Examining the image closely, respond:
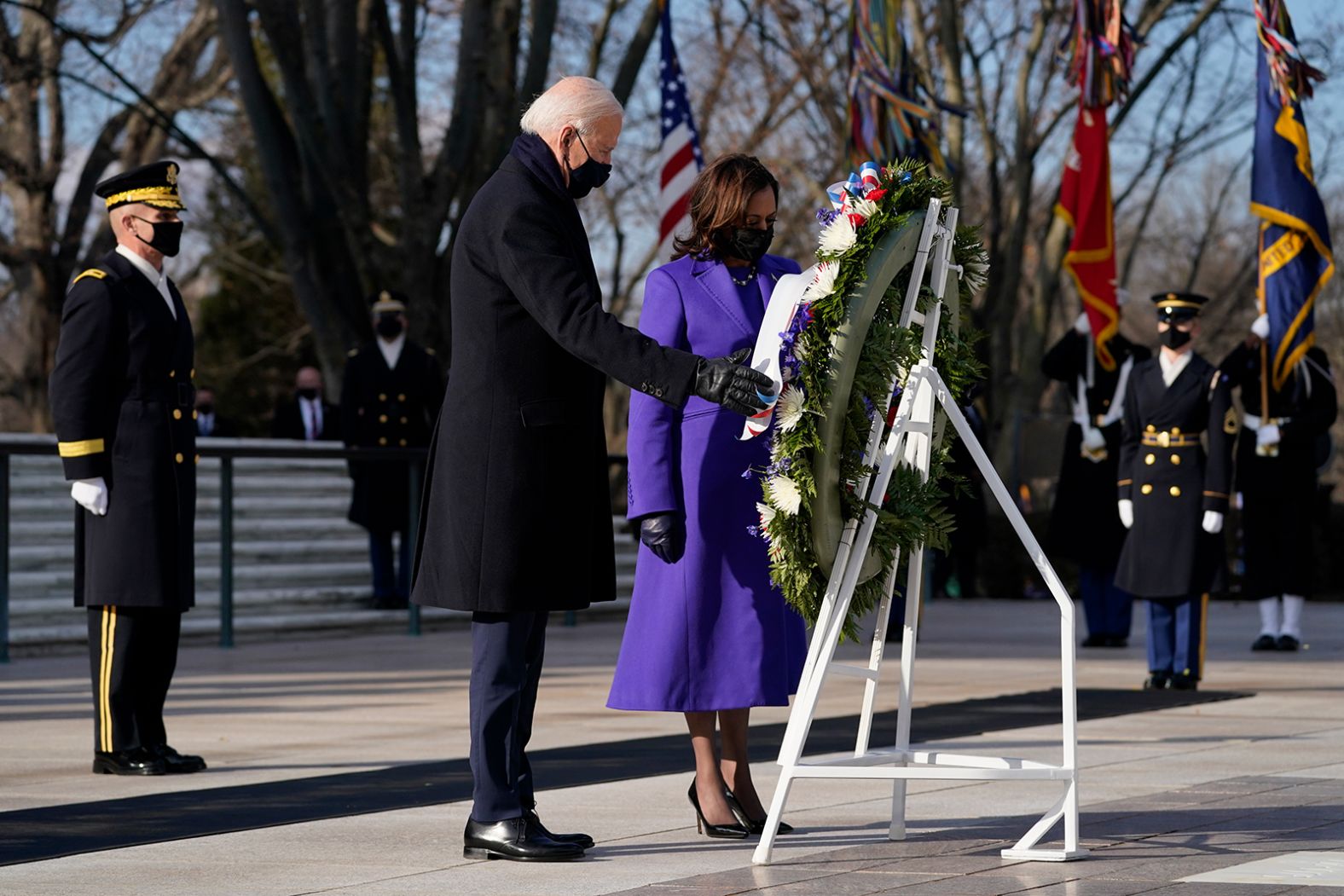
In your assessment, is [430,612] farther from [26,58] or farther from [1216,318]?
[1216,318]

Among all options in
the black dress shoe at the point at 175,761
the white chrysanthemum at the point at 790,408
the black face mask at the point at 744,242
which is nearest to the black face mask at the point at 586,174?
the black face mask at the point at 744,242

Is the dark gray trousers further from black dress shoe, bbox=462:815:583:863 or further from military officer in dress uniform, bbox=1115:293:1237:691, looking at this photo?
military officer in dress uniform, bbox=1115:293:1237:691

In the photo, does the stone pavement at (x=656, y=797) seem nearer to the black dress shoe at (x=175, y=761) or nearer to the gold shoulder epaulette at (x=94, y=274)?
the black dress shoe at (x=175, y=761)

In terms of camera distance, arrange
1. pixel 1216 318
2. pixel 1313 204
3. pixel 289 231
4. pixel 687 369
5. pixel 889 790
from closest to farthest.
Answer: pixel 687 369 < pixel 889 790 < pixel 1313 204 < pixel 289 231 < pixel 1216 318

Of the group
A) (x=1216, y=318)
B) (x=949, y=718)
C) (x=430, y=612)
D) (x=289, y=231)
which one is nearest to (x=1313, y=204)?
(x=949, y=718)

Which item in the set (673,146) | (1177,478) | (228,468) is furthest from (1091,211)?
(228,468)

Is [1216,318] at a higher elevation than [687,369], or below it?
higher

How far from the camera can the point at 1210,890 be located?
5000 millimetres

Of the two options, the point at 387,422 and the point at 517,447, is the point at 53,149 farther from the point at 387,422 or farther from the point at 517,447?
the point at 517,447

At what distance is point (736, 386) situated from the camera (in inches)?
206

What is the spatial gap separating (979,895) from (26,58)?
19.8m

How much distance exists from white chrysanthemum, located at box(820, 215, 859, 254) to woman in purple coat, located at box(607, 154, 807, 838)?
0.41 m

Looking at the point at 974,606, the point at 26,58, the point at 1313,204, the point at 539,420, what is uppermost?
the point at 26,58

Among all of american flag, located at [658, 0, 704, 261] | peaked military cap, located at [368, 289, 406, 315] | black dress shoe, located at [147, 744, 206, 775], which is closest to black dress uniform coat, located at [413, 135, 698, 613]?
black dress shoe, located at [147, 744, 206, 775]
